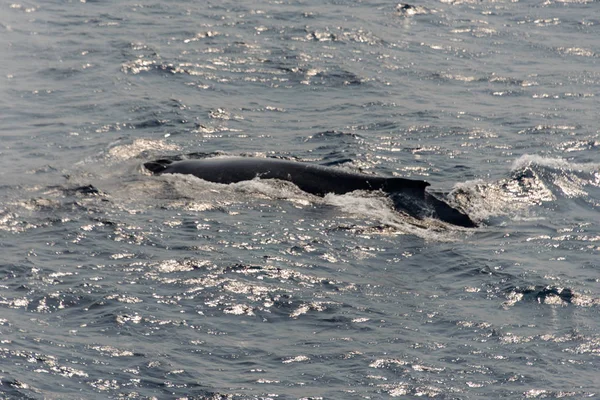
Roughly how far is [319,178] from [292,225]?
1.50 metres

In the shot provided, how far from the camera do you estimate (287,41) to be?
26406mm

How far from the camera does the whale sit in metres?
14.1

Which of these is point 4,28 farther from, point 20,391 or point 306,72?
point 20,391

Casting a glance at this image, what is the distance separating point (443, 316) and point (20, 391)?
4.59m

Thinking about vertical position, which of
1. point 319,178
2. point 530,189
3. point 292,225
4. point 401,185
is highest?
point 401,185

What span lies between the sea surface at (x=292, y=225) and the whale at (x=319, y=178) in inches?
9.1

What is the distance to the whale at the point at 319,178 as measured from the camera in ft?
46.2

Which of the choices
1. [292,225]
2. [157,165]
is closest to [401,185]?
[292,225]

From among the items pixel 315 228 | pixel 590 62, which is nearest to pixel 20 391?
pixel 315 228

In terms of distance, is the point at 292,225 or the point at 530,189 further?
the point at 530,189

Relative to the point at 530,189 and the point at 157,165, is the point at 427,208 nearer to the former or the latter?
the point at 530,189

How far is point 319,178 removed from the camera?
1481 centimetres

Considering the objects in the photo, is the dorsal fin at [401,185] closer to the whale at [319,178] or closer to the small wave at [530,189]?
the whale at [319,178]

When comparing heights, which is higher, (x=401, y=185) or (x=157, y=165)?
(x=401, y=185)
